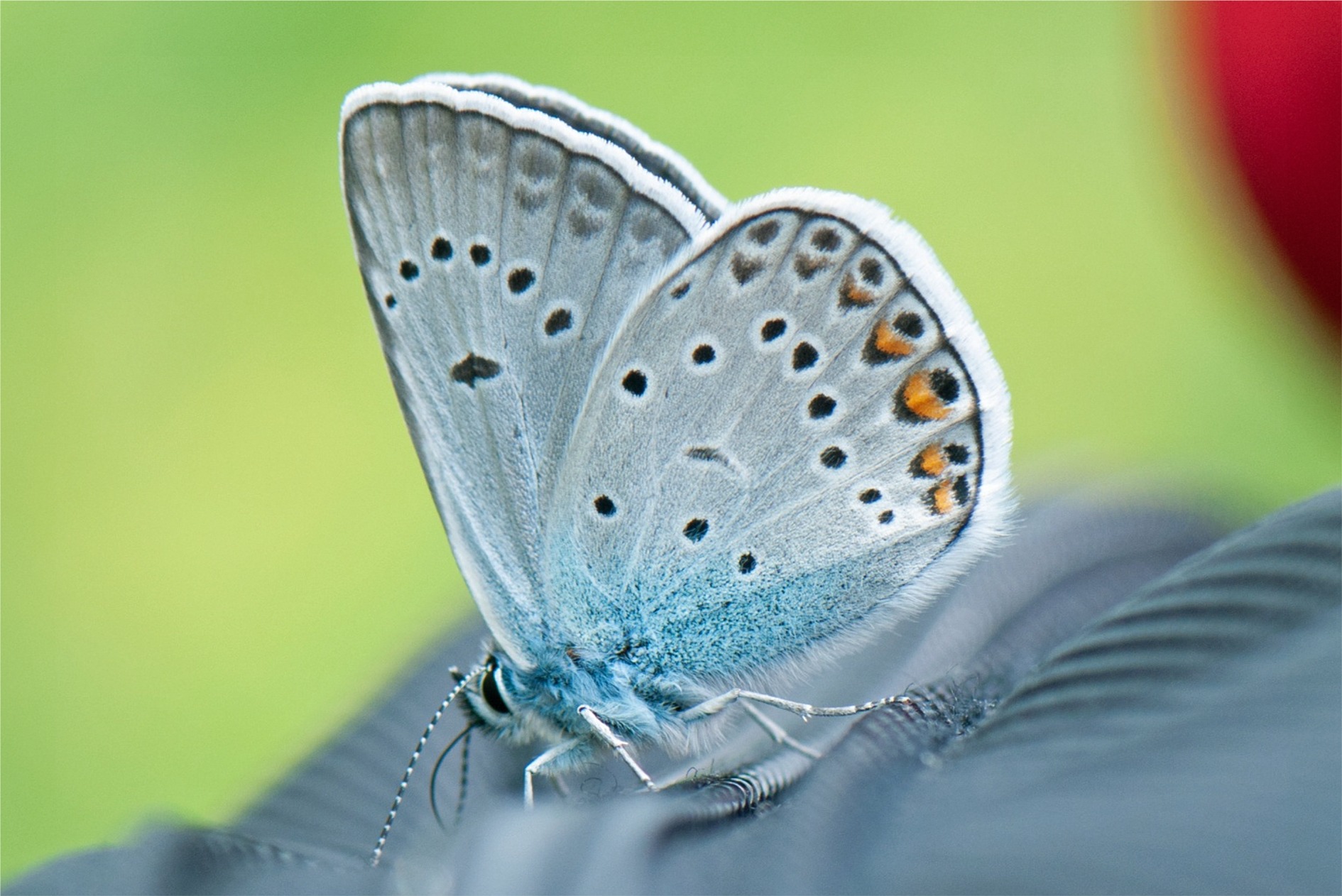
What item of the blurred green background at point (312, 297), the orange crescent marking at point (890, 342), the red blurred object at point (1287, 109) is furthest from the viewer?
the blurred green background at point (312, 297)

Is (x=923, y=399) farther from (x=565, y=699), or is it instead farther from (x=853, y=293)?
(x=565, y=699)

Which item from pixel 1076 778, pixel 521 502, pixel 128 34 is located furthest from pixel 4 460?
pixel 1076 778

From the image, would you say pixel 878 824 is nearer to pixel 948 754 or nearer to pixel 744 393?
pixel 948 754

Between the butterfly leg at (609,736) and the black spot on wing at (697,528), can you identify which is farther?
the black spot on wing at (697,528)

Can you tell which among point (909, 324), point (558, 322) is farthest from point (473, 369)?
point (909, 324)

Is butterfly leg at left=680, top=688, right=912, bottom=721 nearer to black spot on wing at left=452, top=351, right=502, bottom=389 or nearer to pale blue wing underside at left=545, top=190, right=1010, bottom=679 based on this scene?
pale blue wing underside at left=545, top=190, right=1010, bottom=679

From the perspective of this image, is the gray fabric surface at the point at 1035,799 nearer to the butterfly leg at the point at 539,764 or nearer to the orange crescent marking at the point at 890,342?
the butterfly leg at the point at 539,764

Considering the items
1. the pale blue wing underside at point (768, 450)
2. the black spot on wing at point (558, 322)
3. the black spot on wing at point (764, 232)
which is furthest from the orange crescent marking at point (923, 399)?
the black spot on wing at point (558, 322)
